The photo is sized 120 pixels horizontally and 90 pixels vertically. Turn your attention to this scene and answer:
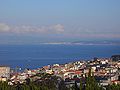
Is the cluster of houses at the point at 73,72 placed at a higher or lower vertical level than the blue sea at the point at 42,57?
lower

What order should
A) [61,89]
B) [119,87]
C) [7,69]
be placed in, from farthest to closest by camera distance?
[7,69] → [61,89] → [119,87]

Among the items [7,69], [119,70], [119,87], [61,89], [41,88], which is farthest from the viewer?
[7,69]

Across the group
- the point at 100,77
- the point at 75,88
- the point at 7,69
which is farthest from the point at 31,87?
the point at 7,69

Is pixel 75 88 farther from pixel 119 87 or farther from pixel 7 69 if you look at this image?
pixel 7 69

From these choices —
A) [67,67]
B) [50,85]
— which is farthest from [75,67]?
[50,85]

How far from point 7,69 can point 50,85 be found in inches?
884

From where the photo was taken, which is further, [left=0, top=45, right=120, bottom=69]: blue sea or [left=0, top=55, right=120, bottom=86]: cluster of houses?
[left=0, top=45, right=120, bottom=69]: blue sea

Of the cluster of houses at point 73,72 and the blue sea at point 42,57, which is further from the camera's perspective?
the blue sea at point 42,57

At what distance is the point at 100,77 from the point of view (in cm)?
3700

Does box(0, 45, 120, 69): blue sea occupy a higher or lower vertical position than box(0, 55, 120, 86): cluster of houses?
higher

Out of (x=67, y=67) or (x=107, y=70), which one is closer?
(x=107, y=70)

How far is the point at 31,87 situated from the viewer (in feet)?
71.1

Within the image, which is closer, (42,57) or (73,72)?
(73,72)

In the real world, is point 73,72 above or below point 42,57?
below
